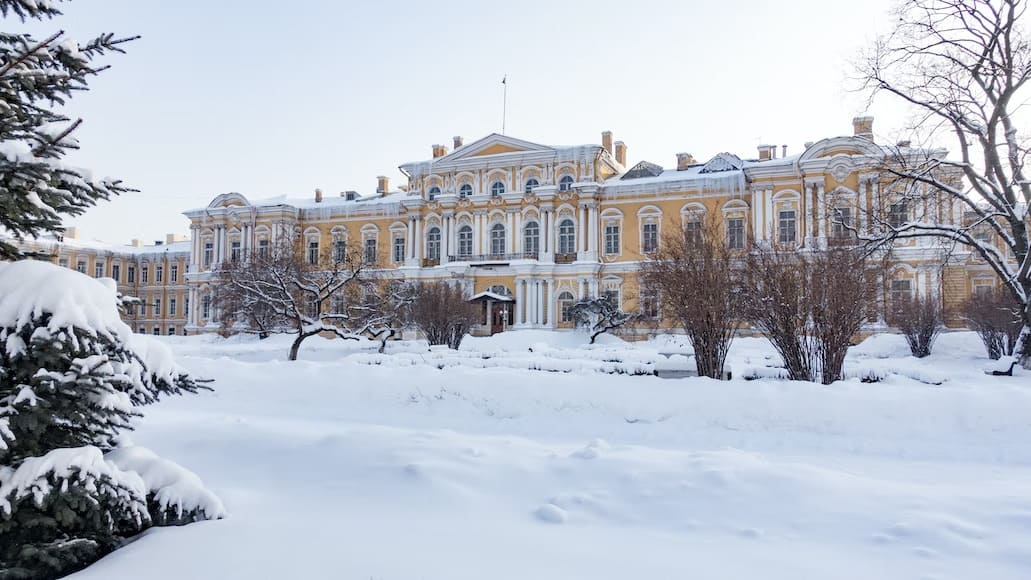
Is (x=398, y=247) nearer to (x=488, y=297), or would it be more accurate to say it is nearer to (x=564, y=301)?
(x=488, y=297)

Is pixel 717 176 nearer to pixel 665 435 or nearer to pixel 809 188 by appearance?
pixel 809 188

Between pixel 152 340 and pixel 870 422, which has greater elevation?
pixel 152 340

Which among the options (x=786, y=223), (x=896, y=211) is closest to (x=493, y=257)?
(x=786, y=223)

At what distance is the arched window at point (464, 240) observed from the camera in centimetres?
3803

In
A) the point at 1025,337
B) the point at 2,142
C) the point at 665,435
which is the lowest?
the point at 665,435

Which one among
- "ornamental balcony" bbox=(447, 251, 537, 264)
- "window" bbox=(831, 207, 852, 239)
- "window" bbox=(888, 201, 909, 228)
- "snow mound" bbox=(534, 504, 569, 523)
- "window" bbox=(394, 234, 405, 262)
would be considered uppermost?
"window" bbox=(394, 234, 405, 262)

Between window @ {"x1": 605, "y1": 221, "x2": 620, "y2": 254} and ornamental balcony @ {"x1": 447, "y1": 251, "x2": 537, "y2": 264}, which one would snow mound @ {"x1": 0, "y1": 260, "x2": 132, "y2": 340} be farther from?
window @ {"x1": 605, "y1": 221, "x2": 620, "y2": 254}

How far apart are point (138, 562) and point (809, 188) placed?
31925mm

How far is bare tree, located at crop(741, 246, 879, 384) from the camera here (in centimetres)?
1078

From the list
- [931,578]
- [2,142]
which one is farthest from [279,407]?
[931,578]

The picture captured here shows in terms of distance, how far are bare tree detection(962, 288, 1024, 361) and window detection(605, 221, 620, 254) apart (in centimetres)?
1711

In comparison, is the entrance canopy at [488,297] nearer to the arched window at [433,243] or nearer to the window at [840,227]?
the arched window at [433,243]

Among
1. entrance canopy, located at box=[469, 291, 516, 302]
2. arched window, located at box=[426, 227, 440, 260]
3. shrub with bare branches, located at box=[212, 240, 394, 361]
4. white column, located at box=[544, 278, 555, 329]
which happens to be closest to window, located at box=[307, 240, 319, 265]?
arched window, located at box=[426, 227, 440, 260]

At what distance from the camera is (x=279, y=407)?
36.0 ft
